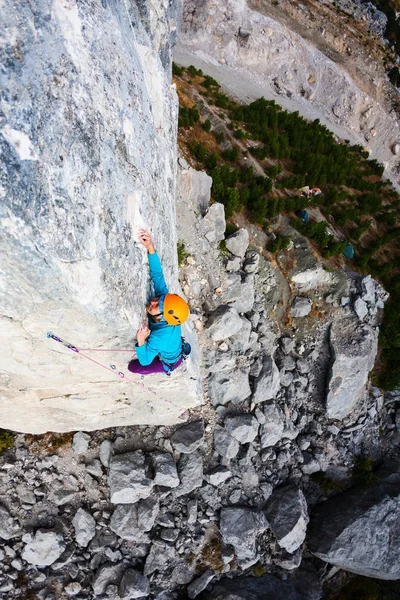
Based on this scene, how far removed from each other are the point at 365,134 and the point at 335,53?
6376 millimetres

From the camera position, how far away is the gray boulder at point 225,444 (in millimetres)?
10352

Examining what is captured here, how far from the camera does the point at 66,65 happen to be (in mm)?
4695

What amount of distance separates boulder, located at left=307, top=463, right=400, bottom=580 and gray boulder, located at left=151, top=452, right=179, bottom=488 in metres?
5.40

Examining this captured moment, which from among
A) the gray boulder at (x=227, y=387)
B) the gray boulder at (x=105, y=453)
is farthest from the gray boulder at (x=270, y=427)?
the gray boulder at (x=105, y=453)

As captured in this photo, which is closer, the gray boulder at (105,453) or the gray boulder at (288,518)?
the gray boulder at (105,453)

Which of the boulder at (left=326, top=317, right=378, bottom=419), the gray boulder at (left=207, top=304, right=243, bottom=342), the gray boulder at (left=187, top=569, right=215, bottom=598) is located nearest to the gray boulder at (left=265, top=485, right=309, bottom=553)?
the gray boulder at (left=187, top=569, right=215, bottom=598)

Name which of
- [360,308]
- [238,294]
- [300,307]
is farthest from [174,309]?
[360,308]

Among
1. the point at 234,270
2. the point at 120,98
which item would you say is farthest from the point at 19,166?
the point at 234,270

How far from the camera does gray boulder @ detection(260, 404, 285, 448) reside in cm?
1107

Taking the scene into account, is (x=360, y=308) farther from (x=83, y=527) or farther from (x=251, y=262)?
(x=83, y=527)

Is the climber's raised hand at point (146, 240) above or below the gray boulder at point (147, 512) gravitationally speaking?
above

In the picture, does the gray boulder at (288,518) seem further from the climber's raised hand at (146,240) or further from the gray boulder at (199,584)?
the climber's raised hand at (146,240)

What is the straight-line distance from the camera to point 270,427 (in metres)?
11.1

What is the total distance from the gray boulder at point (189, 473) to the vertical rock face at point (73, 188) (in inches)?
152
